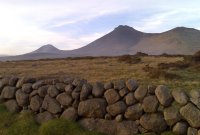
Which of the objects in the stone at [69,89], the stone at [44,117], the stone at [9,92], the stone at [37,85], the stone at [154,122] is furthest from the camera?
the stone at [9,92]

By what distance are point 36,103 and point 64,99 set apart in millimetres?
1545

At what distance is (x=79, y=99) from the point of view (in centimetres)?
1528

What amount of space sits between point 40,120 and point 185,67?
2318cm

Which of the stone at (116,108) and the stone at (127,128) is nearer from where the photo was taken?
the stone at (127,128)

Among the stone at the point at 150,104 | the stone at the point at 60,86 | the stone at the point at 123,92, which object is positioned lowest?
the stone at the point at 150,104

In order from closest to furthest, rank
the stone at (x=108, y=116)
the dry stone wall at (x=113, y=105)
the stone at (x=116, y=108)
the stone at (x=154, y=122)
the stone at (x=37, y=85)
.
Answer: the dry stone wall at (x=113, y=105) < the stone at (x=154, y=122) < the stone at (x=116, y=108) < the stone at (x=108, y=116) < the stone at (x=37, y=85)

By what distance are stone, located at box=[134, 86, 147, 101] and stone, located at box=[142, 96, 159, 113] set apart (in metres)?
0.19

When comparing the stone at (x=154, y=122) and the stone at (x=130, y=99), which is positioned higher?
the stone at (x=130, y=99)

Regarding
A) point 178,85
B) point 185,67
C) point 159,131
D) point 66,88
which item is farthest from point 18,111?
point 185,67

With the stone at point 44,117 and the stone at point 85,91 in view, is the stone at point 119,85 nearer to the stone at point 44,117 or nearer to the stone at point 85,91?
the stone at point 85,91

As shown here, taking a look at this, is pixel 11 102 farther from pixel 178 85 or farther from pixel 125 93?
pixel 178 85

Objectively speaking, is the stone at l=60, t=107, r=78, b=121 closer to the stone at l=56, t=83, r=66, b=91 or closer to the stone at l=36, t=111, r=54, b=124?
the stone at l=36, t=111, r=54, b=124

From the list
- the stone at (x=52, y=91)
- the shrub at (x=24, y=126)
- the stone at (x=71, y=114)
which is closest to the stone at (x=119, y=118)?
the stone at (x=71, y=114)

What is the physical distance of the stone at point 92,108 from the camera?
1476 cm
